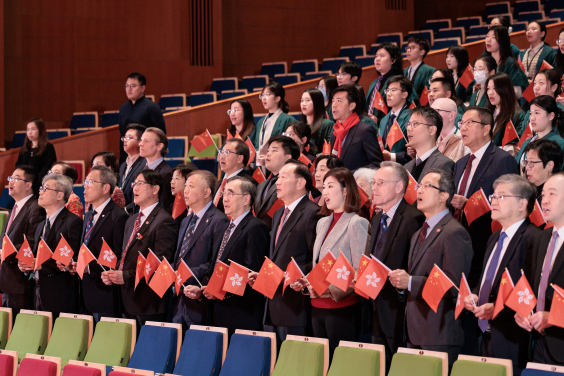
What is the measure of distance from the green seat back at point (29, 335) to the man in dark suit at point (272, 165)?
121 centimetres

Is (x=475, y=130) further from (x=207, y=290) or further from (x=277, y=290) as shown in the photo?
(x=207, y=290)

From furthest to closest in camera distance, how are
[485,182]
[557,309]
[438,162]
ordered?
1. [438,162]
2. [485,182]
3. [557,309]

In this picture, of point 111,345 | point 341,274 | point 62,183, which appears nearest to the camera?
point 341,274

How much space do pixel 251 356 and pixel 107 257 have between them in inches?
43.2

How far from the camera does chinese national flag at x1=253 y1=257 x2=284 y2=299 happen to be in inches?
112

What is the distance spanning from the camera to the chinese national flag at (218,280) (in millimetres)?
3002

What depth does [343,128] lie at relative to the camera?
3.62 meters

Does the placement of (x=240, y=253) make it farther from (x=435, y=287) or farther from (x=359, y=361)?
(x=435, y=287)

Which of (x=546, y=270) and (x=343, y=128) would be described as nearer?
(x=546, y=270)

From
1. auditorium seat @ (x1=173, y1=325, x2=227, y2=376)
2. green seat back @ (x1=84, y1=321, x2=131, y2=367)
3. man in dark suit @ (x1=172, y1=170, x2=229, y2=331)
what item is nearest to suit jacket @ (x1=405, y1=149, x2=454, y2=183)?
man in dark suit @ (x1=172, y1=170, x2=229, y2=331)

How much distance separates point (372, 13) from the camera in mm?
9391

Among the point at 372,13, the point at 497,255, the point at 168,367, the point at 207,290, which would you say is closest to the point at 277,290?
the point at 207,290


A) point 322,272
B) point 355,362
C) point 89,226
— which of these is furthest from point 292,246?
point 89,226

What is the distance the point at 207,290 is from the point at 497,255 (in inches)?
50.0
